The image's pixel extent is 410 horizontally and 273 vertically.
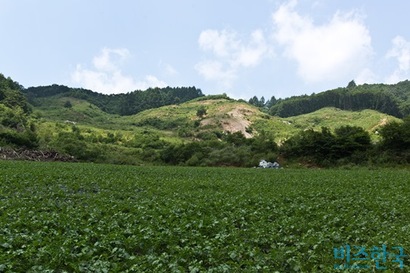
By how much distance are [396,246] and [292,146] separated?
5345cm

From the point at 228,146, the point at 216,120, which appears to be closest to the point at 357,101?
the point at 216,120

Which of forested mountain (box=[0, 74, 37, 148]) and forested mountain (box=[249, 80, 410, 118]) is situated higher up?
forested mountain (box=[249, 80, 410, 118])

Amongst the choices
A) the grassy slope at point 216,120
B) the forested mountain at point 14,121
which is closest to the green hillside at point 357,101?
the grassy slope at point 216,120

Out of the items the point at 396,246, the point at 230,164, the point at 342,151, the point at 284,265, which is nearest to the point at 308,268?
the point at 284,265

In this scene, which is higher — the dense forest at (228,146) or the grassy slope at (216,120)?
the grassy slope at (216,120)

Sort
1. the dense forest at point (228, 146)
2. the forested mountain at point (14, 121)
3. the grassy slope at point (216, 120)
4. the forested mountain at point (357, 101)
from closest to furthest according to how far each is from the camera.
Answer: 1. the dense forest at point (228, 146)
2. the forested mountain at point (14, 121)
3. the grassy slope at point (216, 120)
4. the forested mountain at point (357, 101)

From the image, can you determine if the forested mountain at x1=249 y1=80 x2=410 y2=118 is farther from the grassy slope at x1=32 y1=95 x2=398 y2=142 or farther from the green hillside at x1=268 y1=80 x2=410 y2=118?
the grassy slope at x1=32 y1=95 x2=398 y2=142

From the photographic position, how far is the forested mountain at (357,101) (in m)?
150

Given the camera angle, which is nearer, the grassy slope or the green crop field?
the green crop field

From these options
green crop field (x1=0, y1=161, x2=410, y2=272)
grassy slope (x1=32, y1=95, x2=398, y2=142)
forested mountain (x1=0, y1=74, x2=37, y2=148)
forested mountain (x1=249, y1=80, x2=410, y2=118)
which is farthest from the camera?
forested mountain (x1=249, y1=80, x2=410, y2=118)

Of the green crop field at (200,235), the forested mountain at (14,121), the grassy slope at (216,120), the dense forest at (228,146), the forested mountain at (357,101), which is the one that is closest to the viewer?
the green crop field at (200,235)

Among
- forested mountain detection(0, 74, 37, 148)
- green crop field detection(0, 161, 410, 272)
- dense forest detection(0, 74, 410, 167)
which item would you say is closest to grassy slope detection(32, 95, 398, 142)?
forested mountain detection(0, 74, 37, 148)

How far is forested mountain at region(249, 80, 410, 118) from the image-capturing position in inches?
5915

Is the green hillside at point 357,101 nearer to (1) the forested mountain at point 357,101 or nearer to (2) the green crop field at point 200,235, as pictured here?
(1) the forested mountain at point 357,101
